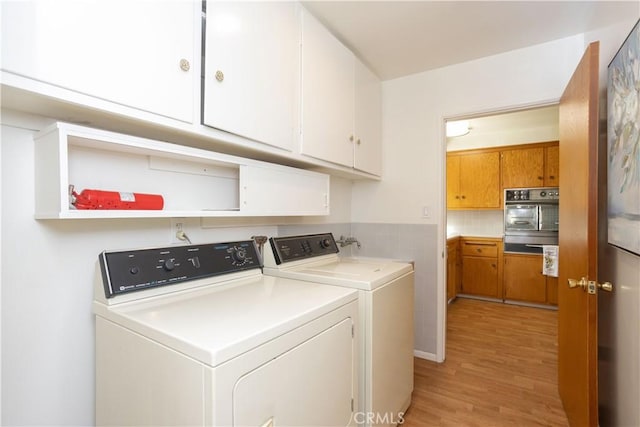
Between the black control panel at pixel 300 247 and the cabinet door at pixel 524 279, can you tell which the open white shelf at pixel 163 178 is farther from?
the cabinet door at pixel 524 279

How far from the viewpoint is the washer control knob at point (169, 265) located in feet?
3.99

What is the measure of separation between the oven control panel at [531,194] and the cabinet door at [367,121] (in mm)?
2440

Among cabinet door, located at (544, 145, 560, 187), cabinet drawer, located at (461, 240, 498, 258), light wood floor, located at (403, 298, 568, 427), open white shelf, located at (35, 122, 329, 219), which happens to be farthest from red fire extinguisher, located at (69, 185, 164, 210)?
cabinet door, located at (544, 145, 560, 187)

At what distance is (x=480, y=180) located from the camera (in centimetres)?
434

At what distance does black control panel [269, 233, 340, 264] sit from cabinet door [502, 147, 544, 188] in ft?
10.6

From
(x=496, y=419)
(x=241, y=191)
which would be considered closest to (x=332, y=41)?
(x=241, y=191)

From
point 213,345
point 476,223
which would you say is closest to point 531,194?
point 476,223

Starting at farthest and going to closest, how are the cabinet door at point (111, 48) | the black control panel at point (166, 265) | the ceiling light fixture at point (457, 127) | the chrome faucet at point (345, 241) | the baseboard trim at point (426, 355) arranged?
the ceiling light fixture at point (457, 127) → the chrome faucet at point (345, 241) → the baseboard trim at point (426, 355) → the black control panel at point (166, 265) → the cabinet door at point (111, 48)

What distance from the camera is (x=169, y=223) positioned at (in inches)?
57.0

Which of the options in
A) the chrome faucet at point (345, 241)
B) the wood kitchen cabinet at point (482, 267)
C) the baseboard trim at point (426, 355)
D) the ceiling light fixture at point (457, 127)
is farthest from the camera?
the wood kitchen cabinet at point (482, 267)

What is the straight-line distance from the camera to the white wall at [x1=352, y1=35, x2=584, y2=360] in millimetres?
2176

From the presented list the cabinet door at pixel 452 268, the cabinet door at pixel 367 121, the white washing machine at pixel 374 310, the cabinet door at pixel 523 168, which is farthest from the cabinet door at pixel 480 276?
the white washing machine at pixel 374 310

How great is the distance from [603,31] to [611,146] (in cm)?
79

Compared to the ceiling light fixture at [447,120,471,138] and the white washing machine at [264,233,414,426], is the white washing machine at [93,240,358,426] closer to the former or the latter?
the white washing machine at [264,233,414,426]
